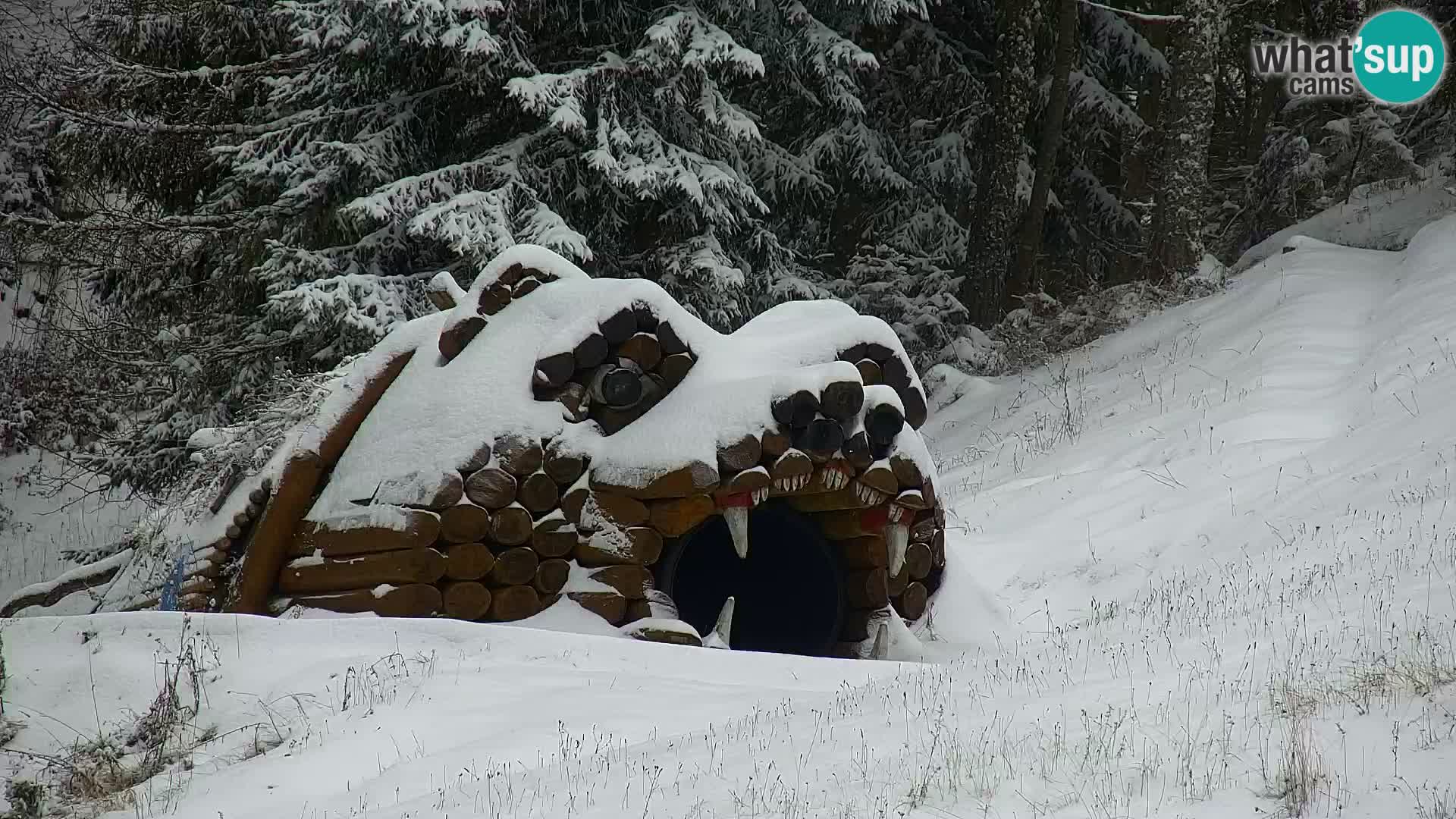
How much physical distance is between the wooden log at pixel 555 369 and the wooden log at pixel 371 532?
3.28 ft

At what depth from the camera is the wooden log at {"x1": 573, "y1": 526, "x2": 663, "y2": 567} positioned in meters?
7.08

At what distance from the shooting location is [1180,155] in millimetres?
14500

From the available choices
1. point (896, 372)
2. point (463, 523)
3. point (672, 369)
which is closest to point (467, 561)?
point (463, 523)

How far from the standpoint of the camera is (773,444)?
7.09 meters

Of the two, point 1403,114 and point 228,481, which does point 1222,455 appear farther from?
point 1403,114

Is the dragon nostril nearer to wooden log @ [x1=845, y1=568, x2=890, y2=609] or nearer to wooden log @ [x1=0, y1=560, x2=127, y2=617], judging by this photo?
wooden log @ [x1=845, y1=568, x2=890, y2=609]

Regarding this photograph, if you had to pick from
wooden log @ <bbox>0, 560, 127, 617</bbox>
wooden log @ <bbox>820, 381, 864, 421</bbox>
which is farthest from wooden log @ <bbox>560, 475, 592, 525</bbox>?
wooden log @ <bbox>0, 560, 127, 617</bbox>

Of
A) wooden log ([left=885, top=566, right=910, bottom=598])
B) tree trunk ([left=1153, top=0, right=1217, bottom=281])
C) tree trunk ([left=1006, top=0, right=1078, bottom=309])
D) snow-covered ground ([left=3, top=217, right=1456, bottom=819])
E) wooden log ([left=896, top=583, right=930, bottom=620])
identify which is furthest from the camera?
tree trunk ([left=1006, top=0, right=1078, bottom=309])

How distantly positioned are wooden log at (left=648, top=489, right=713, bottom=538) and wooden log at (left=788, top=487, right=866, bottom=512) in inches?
25.0

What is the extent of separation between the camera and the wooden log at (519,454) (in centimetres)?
703

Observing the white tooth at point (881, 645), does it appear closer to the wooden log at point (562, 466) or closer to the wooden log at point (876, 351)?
the wooden log at point (876, 351)

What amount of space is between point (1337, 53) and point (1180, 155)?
3.96 meters

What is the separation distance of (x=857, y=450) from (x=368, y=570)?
9.35ft

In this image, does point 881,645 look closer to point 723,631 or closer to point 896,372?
point 723,631
